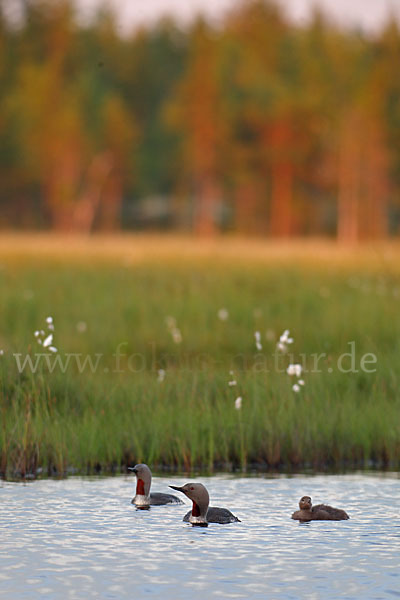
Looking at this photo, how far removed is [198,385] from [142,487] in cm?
370

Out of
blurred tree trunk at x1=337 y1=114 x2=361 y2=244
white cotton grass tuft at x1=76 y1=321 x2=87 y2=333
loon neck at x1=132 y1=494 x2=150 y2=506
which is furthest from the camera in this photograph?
blurred tree trunk at x1=337 y1=114 x2=361 y2=244

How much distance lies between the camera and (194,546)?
7.45 metres

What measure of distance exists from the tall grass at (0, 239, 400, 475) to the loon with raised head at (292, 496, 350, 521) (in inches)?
93.4

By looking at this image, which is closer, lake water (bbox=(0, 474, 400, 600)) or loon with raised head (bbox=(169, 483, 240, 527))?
lake water (bbox=(0, 474, 400, 600))

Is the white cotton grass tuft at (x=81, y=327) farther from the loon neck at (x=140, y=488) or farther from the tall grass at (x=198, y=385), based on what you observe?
the loon neck at (x=140, y=488)

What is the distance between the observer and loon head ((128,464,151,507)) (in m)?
8.63

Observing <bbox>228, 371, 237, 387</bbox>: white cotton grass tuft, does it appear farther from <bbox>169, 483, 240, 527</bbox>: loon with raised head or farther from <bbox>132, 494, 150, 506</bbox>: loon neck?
<bbox>169, 483, 240, 527</bbox>: loon with raised head

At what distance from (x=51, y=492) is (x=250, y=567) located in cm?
265

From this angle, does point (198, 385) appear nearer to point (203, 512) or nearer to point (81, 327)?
point (203, 512)

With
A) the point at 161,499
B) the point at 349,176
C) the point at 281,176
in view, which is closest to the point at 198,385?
the point at 161,499

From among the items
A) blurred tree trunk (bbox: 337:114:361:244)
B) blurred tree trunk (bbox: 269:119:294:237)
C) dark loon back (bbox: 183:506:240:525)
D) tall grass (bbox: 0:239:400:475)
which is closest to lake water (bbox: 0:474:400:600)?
dark loon back (bbox: 183:506:240:525)

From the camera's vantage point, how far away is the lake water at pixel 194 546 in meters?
6.54

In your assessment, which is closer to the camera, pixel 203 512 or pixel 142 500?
pixel 203 512

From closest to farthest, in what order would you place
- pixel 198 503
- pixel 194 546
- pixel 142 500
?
pixel 194 546
pixel 198 503
pixel 142 500
